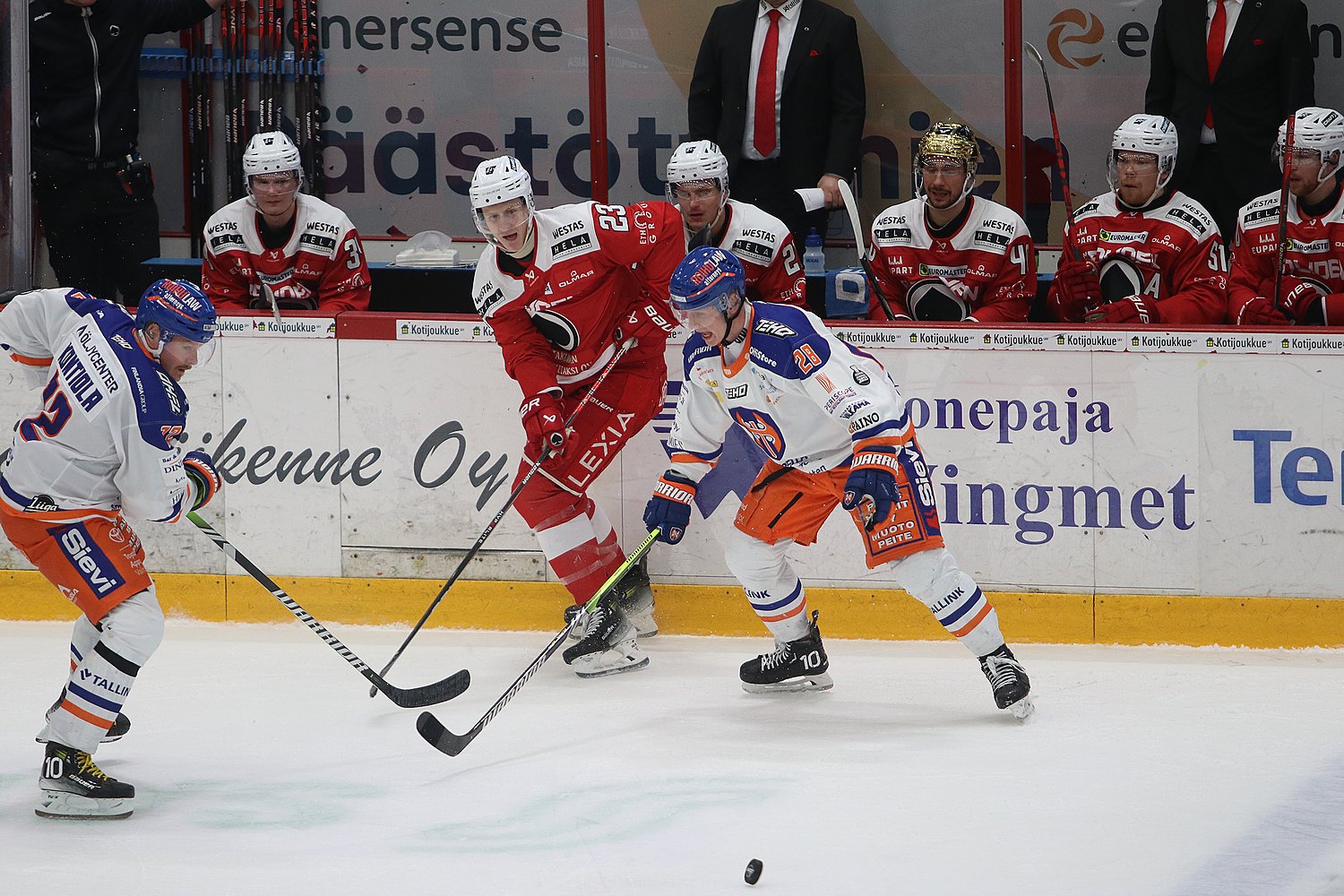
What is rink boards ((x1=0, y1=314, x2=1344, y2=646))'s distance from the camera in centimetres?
444

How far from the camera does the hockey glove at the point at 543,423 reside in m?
4.43

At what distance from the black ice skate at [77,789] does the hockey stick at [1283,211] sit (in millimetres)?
3549

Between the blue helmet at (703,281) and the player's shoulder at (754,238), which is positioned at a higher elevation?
the player's shoulder at (754,238)

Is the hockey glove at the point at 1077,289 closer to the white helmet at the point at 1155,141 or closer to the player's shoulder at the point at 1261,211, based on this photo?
the white helmet at the point at 1155,141

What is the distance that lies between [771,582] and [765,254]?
131 cm

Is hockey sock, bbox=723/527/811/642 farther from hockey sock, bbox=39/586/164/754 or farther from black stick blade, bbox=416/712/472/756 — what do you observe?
hockey sock, bbox=39/586/164/754

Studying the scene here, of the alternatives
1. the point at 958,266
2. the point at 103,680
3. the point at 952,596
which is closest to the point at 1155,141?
the point at 958,266

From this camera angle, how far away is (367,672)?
13.0 ft

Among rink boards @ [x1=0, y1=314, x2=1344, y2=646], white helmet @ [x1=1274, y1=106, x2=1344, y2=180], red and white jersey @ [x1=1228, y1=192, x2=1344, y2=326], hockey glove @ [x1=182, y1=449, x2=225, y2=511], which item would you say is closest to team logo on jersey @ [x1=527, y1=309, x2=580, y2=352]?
rink boards @ [x1=0, y1=314, x2=1344, y2=646]

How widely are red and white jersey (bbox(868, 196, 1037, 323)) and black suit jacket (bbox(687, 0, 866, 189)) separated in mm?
446

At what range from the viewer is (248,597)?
4992 millimetres

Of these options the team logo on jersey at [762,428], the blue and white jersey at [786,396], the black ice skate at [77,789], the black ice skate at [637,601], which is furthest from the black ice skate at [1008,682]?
the black ice skate at [77,789]

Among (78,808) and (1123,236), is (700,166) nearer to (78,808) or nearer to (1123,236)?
(1123,236)

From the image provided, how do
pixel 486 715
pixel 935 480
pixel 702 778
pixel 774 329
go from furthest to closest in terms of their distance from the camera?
pixel 935 480 < pixel 774 329 < pixel 486 715 < pixel 702 778
